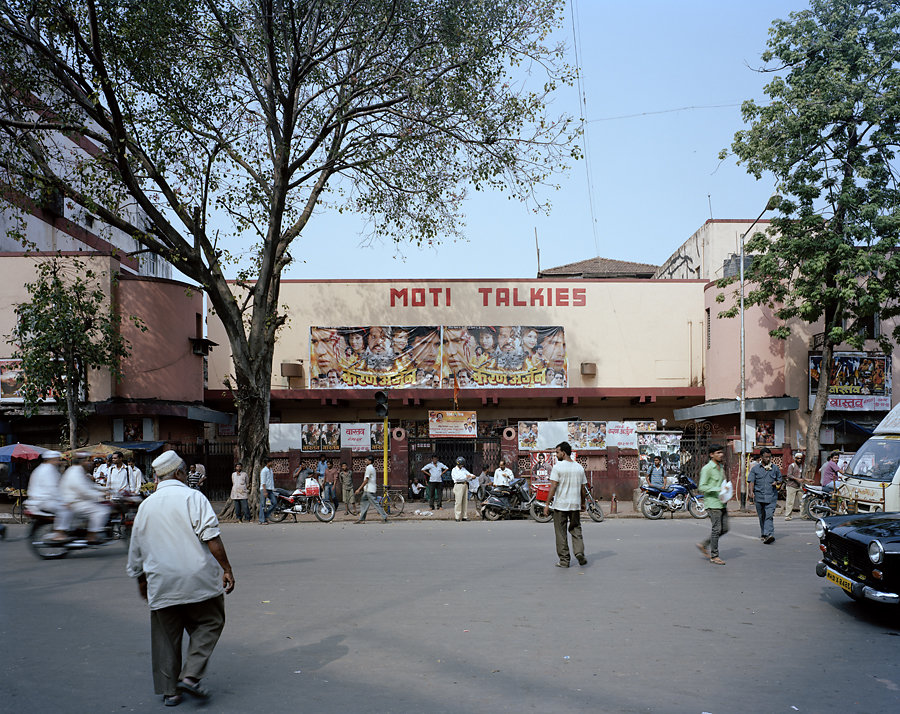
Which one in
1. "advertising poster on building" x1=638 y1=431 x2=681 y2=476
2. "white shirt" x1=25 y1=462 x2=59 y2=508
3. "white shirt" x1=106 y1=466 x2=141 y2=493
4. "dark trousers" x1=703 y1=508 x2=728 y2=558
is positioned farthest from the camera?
"advertising poster on building" x1=638 y1=431 x2=681 y2=476

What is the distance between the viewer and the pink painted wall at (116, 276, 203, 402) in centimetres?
2716

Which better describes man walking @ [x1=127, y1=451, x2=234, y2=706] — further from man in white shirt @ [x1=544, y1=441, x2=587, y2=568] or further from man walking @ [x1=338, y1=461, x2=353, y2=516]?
man walking @ [x1=338, y1=461, x2=353, y2=516]

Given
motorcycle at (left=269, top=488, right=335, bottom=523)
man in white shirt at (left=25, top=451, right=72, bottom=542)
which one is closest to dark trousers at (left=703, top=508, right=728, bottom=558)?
man in white shirt at (left=25, top=451, right=72, bottom=542)

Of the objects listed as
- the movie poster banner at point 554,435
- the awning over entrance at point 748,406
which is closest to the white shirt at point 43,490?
the movie poster banner at point 554,435

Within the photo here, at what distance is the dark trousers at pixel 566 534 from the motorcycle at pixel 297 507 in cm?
1071

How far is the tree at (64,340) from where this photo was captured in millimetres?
23094

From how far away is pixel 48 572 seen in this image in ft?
37.9

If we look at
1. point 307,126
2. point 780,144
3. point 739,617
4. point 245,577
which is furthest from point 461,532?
point 780,144

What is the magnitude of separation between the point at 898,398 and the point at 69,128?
26.1 metres

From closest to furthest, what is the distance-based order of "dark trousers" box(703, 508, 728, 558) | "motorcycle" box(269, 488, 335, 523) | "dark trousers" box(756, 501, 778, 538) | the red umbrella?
"dark trousers" box(703, 508, 728, 558) → "dark trousers" box(756, 501, 778, 538) → "motorcycle" box(269, 488, 335, 523) → the red umbrella

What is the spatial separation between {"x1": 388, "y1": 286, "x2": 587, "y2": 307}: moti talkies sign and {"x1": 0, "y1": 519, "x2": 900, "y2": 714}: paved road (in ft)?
62.8

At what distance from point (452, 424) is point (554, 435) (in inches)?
138

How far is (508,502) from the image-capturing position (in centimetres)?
2138

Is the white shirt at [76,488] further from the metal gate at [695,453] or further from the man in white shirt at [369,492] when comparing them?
the metal gate at [695,453]
